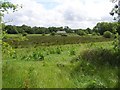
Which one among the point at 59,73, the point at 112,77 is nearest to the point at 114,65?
the point at 112,77

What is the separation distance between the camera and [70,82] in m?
12.8

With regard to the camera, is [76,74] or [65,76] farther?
[76,74]

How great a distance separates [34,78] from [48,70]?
6.92ft

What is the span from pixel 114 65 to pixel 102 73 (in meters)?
1.54

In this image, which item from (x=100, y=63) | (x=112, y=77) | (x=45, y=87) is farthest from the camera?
(x=100, y=63)

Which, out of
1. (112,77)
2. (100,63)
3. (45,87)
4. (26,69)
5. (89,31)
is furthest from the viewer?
(89,31)

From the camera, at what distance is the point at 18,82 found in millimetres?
12445

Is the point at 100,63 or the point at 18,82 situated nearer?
the point at 18,82

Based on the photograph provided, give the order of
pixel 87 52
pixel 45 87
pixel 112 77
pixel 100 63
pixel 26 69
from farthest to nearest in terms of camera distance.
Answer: pixel 87 52 < pixel 100 63 < pixel 26 69 < pixel 112 77 < pixel 45 87

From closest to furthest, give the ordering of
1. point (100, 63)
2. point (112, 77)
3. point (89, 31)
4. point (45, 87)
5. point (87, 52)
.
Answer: point (45, 87), point (112, 77), point (100, 63), point (87, 52), point (89, 31)

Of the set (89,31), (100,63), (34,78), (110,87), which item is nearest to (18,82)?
(34,78)

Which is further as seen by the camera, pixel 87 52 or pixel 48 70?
pixel 87 52

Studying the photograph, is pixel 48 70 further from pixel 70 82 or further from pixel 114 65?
pixel 114 65

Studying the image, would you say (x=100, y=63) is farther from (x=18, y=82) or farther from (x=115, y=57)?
(x=18, y=82)
